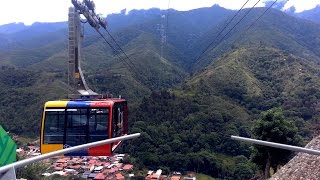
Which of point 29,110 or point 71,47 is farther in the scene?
point 29,110

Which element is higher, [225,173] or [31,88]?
[31,88]

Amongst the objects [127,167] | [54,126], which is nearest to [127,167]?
[127,167]

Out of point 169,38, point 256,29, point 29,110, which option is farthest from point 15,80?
point 169,38

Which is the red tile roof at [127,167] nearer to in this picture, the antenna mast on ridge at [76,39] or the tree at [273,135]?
the tree at [273,135]

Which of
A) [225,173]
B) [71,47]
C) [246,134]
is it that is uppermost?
[71,47]

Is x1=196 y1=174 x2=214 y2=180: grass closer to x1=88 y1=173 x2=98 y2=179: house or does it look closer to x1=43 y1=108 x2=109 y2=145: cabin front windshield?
x1=88 y1=173 x2=98 y2=179: house

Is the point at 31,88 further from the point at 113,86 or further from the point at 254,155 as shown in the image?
the point at 254,155

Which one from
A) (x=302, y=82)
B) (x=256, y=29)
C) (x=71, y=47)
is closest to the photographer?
(x=71, y=47)
